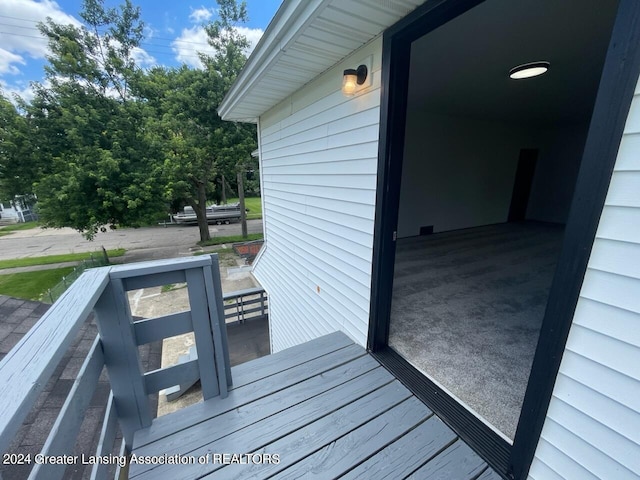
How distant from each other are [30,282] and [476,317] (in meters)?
12.0

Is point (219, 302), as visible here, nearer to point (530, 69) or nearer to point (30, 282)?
point (530, 69)

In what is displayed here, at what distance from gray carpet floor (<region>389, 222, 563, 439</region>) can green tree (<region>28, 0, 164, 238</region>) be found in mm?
8842

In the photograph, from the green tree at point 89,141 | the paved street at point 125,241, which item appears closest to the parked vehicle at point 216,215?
the paved street at point 125,241

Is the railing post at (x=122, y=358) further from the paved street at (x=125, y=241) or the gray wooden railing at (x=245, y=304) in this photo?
the paved street at (x=125, y=241)

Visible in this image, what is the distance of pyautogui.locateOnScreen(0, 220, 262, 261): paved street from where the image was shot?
11312 mm

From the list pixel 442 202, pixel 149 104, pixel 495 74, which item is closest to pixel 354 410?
pixel 495 74

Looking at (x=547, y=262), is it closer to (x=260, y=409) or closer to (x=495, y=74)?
(x=495, y=74)

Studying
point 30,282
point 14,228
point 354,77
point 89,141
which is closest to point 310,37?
point 354,77

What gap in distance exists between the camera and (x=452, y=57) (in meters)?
2.49

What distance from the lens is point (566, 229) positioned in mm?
862

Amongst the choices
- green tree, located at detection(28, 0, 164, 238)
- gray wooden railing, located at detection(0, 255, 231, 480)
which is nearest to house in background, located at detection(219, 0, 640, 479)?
gray wooden railing, located at detection(0, 255, 231, 480)

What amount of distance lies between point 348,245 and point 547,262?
10.8 ft

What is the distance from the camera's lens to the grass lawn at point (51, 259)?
9711mm

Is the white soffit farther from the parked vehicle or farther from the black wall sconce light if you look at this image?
the parked vehicle
